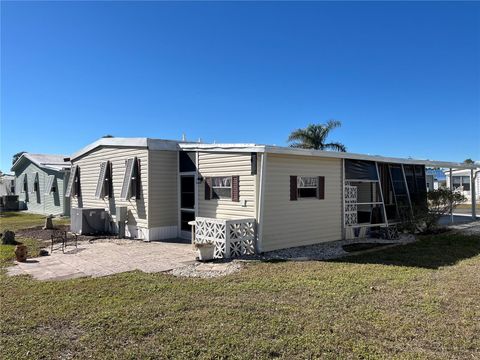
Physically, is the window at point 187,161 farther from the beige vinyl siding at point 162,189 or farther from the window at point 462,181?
the window at point 462,181

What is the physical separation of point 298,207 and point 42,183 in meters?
18.5

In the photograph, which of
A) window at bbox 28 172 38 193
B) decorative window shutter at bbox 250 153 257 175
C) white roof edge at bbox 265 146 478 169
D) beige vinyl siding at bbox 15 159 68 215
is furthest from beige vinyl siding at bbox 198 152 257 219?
window at bbox 28 172 38 193

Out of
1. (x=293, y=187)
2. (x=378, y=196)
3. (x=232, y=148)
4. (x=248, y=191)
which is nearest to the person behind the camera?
(x=248, y=191)

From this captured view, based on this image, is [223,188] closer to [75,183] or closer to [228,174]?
[228,174]

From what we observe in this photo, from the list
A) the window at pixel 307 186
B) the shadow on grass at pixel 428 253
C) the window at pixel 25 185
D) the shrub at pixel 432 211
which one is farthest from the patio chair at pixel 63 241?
the window at pixel 25 185

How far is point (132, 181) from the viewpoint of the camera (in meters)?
11.9

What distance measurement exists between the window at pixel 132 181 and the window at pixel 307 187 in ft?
→ 16.7


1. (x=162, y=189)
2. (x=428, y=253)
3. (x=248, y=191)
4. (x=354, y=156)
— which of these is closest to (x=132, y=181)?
(x=162, y=189)

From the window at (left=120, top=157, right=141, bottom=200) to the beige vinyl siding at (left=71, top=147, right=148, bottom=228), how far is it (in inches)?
6.7

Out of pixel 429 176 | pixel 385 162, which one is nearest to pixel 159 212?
pixel 385 162

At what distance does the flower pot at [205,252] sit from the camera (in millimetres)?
8328

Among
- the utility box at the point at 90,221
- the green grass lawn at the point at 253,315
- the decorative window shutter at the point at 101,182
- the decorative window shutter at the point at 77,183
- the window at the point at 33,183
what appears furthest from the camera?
the window at the point at 33,183

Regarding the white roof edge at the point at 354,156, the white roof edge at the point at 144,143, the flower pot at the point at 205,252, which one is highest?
the white roof edge at the point at 144,143

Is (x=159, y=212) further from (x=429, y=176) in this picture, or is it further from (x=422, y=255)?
(x=429, y=176)
